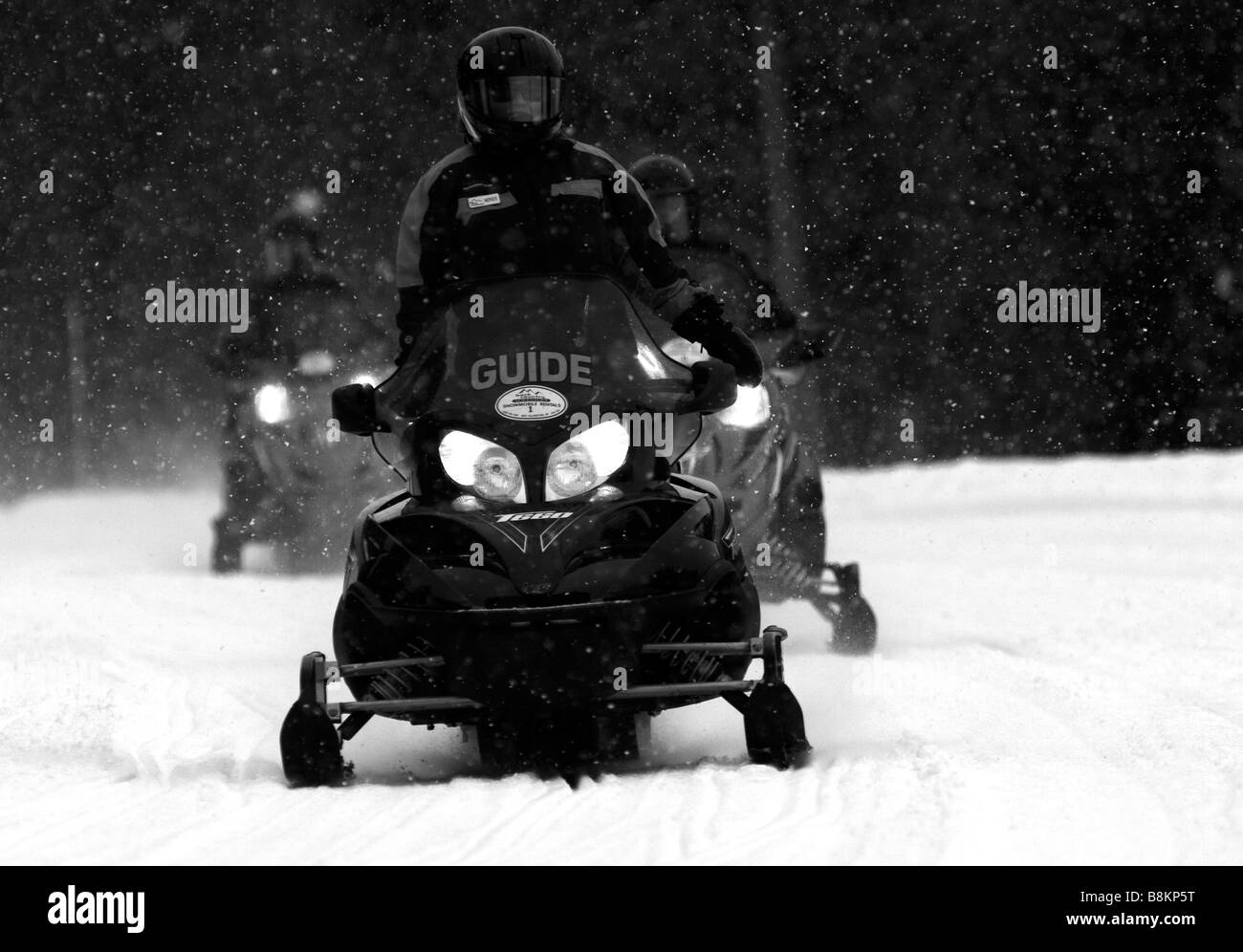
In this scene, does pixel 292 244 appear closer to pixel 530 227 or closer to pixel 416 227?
pixel 416 227

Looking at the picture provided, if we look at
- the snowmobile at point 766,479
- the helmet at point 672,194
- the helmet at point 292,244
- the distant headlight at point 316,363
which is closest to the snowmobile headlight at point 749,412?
the snowmobile at point 766,479

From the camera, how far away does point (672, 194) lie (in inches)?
315

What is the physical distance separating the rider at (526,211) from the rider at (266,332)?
5829 millimetres

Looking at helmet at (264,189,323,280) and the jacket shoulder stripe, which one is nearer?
the jacket shoulder stripe

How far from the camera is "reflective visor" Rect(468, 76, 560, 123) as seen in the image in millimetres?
5102

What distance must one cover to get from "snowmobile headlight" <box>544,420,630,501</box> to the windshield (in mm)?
48

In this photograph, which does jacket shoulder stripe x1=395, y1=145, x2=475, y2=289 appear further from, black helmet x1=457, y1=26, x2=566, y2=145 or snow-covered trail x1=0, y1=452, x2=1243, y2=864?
snow-covered trail x1=0, y1=452, x2=1243, y2=864

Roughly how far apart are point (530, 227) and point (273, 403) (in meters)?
6.20

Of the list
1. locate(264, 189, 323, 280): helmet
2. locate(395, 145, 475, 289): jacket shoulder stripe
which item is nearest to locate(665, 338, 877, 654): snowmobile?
locate(395, 145, 475, 289): jacket shoulder stripe

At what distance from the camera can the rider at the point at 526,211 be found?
5109mm

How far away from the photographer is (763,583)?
8.16 m

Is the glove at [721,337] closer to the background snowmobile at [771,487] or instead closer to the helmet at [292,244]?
the background snowmobile at [771,487]
